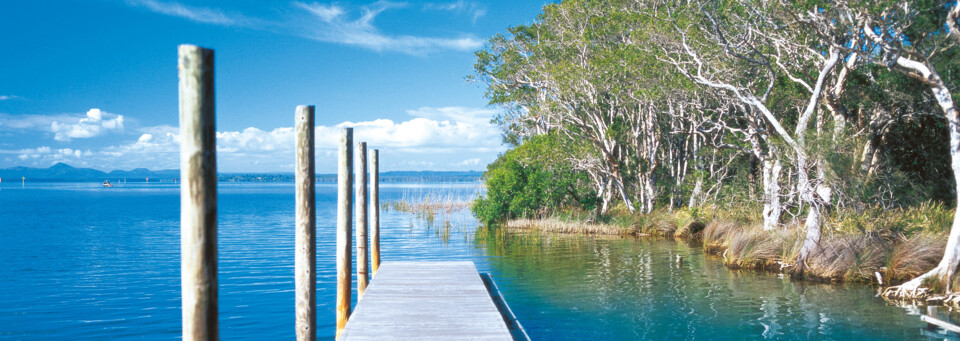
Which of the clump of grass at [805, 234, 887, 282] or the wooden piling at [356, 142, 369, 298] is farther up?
the wooden piling at [356, 142, 369, 298]

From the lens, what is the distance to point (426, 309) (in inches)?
370

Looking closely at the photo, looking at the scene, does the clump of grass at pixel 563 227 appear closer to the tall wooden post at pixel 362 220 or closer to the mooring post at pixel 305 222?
the tall wooden post at pixel 362 220

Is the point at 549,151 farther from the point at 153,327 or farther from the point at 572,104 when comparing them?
the point at 153,327

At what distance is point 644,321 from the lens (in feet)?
39.6

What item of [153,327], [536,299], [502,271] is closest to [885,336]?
[536,299]

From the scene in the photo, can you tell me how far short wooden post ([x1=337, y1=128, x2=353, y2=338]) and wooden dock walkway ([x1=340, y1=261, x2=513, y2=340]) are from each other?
0.33 meters

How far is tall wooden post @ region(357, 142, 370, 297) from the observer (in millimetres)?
12219

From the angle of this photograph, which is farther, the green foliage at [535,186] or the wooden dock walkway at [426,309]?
the green foliage at [535,186]

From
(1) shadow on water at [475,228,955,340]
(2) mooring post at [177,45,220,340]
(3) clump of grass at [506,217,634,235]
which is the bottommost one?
(1) shadow on water at [475,228,955,340]

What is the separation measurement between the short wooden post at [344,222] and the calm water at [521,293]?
77.1 inches

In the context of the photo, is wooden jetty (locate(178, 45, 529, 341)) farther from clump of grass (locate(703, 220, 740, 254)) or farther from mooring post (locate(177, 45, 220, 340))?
clump of grass (locate(703, 220, 740, 254))

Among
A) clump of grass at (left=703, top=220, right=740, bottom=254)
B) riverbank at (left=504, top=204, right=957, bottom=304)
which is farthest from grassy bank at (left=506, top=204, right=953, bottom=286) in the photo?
clump of grass at (left=703, top=220, right=740, bottom=254)

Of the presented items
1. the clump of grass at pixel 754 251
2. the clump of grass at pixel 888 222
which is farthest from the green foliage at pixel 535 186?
the clump of grass at pixel 888 222

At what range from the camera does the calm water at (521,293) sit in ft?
38.0
